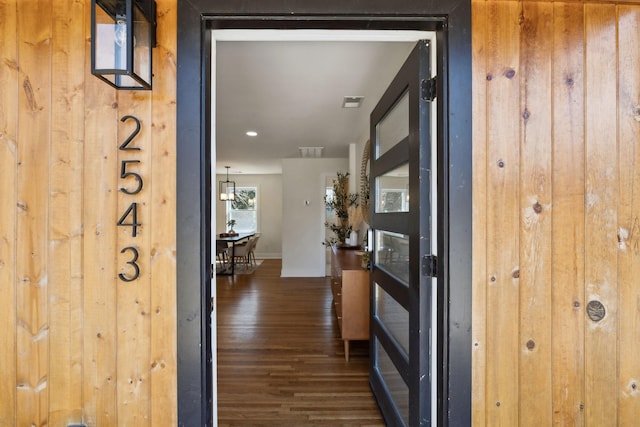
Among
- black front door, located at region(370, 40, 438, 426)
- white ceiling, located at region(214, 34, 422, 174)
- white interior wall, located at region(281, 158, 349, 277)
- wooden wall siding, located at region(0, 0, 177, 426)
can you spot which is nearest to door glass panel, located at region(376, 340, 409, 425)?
black front door, located at region(370, 40, 438, 426)

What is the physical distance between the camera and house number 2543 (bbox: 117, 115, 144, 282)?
52.9 inches

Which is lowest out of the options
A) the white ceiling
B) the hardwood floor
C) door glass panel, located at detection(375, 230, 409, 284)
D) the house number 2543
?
the hardwood floor

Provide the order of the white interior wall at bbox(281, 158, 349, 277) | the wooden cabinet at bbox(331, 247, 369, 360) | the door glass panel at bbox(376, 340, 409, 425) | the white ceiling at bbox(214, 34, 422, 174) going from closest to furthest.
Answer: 1. the door glass panel at bbox(376, 340, 409, 425)
2. the white ceiling at bbox(214, 34, 422, 174)
3. the wooden cabinet at bbox(331, 247, 369, 360)
4. the white interior wall at bbox(281, 158, 349, 277)

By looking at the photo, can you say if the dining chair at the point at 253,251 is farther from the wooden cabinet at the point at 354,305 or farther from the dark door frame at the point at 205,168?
the dark door frame at the point at 205,168

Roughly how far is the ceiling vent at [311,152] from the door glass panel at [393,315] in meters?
4.32

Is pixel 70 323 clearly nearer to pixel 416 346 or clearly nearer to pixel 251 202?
pixel 416 346

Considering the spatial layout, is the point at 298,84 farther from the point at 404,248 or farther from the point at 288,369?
the point at 288,369

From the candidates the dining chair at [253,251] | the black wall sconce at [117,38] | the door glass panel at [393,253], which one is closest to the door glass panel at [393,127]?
the door glass panel at [393,253]

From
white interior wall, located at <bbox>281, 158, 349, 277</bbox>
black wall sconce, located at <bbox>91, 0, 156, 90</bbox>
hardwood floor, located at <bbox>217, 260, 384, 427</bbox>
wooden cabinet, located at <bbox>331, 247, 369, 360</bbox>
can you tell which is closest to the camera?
black wall sconce, located at <bbox>91, 0, 156, 90</bbox>

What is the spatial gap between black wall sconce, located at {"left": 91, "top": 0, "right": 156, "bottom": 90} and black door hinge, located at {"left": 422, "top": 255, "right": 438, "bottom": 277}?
1.41 m

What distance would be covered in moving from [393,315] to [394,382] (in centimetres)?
Result: 42

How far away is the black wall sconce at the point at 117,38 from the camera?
3.77ft

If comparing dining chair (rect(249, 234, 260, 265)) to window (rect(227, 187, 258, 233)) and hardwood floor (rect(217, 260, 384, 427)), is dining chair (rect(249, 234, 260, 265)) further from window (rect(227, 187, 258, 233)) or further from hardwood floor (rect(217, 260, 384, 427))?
hardwood floor (rect(217, 260, 384, 427))

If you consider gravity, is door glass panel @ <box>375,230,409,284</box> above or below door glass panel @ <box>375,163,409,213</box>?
below
